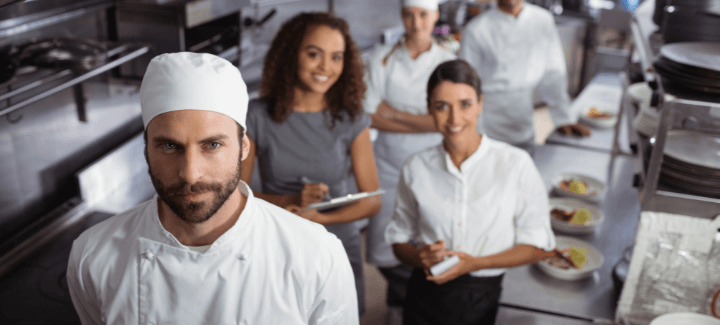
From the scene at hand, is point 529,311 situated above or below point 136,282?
below

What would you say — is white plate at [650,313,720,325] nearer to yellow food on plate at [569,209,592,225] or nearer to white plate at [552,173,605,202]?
yellow food on plate at [569,209,592,225]

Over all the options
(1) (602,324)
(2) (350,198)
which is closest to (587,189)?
(1) (602,324)

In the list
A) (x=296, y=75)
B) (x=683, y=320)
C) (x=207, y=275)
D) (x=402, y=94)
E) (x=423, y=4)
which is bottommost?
(x=683, y=320)

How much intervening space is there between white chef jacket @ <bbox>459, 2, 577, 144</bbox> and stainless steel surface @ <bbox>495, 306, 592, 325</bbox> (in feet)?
4.50

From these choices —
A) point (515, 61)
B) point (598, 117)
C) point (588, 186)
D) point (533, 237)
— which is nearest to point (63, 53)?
point (533, 237)

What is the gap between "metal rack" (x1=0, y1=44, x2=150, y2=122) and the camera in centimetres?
193

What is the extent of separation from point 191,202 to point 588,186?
2063mm

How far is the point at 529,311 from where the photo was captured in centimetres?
181

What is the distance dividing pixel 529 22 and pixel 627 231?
1226 millimetres

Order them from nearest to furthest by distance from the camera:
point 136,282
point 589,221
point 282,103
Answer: point 136,282, point 282,103, point 589,221

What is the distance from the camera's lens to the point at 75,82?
2166 mm

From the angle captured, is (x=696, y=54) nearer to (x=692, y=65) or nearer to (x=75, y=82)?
(x=692, y=65)

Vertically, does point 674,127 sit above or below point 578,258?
above

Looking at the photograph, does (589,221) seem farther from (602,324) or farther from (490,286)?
(490,286)
